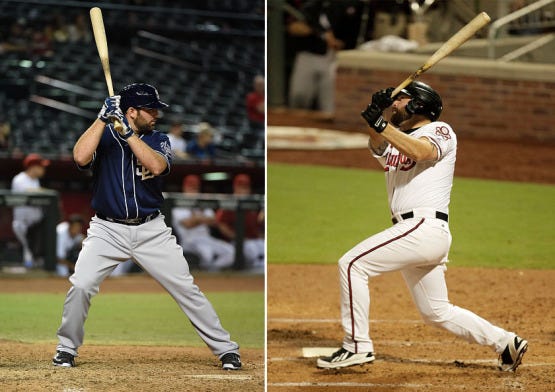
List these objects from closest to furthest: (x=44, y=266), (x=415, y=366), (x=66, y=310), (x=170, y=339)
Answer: (x=66, y=310) → (x=415, y=366) → (x=170, y=339) → (x=44, y=266)

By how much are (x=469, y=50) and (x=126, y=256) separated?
841 centimetres

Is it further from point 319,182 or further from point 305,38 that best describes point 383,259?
point 305,38

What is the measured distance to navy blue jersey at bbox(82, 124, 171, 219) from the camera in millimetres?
4484

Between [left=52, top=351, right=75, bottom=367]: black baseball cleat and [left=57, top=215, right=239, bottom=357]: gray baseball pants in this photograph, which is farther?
[left=52, top=351, right=75, bottom=367]: black baseball cleat

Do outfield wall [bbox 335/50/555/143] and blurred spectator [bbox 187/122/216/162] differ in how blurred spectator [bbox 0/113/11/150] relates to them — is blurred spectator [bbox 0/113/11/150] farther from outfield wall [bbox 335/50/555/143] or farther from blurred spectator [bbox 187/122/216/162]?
outfield wall [bbox 335/50/555/143]

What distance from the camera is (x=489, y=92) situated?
1063cm

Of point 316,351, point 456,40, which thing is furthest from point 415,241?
point 316,351

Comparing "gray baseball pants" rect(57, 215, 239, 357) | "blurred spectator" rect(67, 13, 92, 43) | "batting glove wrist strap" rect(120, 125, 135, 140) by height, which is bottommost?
"gray baseball pants" rect(57, 215, 239, 357)

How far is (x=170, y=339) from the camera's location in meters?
6.42

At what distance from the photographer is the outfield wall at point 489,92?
10.0m

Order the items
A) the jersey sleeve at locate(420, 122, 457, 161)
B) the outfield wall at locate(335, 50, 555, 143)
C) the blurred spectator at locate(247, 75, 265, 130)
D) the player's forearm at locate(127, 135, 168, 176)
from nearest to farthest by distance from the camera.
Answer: the player's forearm at locate(127, 135, 168, 176) < the jersey sleeve at locate(420, 122, 457, 161) < the outfield wall at locate(335, 50, 555, 143) < the blurred spectator at locate(247, 75, 265, 130)

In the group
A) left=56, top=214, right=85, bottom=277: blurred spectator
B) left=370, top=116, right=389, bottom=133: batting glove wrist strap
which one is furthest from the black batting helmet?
left=56, top=214, right=85, bottom=277: blurred spectator

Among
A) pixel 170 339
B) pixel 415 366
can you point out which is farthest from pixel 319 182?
pixel 415 366

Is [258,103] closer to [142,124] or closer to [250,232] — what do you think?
[250,232]
